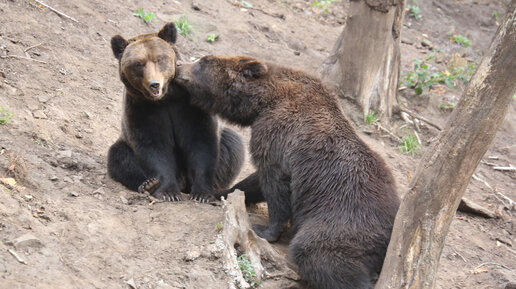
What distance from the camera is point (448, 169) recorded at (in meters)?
4.42

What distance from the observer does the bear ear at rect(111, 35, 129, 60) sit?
623cm

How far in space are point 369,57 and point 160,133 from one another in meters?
4.02

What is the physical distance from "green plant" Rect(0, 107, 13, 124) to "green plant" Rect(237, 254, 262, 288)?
3.03 meters

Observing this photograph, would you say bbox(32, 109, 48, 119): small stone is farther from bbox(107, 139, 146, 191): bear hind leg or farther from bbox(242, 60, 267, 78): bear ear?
bbox(242, 60, 267, 78): bear ear

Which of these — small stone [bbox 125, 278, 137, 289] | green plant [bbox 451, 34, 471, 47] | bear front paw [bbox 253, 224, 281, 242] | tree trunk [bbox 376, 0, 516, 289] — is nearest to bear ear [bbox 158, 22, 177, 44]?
bear front paw [bbox 253, 224, 281, 242]

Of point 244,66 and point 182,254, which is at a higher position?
point 244,66

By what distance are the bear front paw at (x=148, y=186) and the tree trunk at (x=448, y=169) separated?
2620 millimetres

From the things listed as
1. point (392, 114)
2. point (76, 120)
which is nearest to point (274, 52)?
point (392, 114)

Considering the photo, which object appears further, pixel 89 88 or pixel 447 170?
pixel 89 88

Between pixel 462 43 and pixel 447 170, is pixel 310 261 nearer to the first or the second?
pixel 447 170

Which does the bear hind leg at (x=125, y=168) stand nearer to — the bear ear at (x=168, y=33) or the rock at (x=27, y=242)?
the bear ear at (x=168, y=33)

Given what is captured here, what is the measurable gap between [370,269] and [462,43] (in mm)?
9911

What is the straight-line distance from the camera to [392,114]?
32.4 feet

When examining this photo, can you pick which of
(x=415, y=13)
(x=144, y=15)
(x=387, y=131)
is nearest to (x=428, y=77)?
(x=387, y=131)
